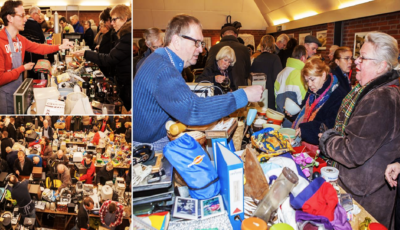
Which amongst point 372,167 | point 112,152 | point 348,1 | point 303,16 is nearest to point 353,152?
point 372,167

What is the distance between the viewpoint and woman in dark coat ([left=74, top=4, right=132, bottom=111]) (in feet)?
4.71

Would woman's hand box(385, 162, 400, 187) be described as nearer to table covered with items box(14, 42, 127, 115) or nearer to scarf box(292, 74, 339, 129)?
scarf box(292, 74, 339, 129)

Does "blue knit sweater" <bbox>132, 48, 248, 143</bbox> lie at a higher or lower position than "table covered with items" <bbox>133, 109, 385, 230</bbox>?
higher

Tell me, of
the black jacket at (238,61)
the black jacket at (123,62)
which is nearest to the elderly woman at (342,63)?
the black jacket at (238,61)

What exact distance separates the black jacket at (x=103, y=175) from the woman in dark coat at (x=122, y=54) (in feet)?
1.68

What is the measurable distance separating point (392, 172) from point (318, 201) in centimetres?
80

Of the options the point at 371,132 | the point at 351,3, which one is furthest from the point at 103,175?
the point at 351,3

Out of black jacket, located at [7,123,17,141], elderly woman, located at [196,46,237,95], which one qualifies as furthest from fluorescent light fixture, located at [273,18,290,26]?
black jacket, located at [7,123,17,141]

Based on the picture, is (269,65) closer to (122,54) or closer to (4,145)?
(122,54)

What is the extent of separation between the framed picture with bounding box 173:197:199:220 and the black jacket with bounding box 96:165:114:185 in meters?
0.27

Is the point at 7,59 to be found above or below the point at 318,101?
above

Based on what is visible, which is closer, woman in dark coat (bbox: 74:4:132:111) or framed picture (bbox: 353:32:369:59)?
woman in dark coat (bbox: 74:4:132:111)

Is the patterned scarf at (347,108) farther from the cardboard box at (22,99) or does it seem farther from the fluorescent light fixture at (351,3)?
the fluorescent light fixture at (351,3)

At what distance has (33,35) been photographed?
4.47ft
